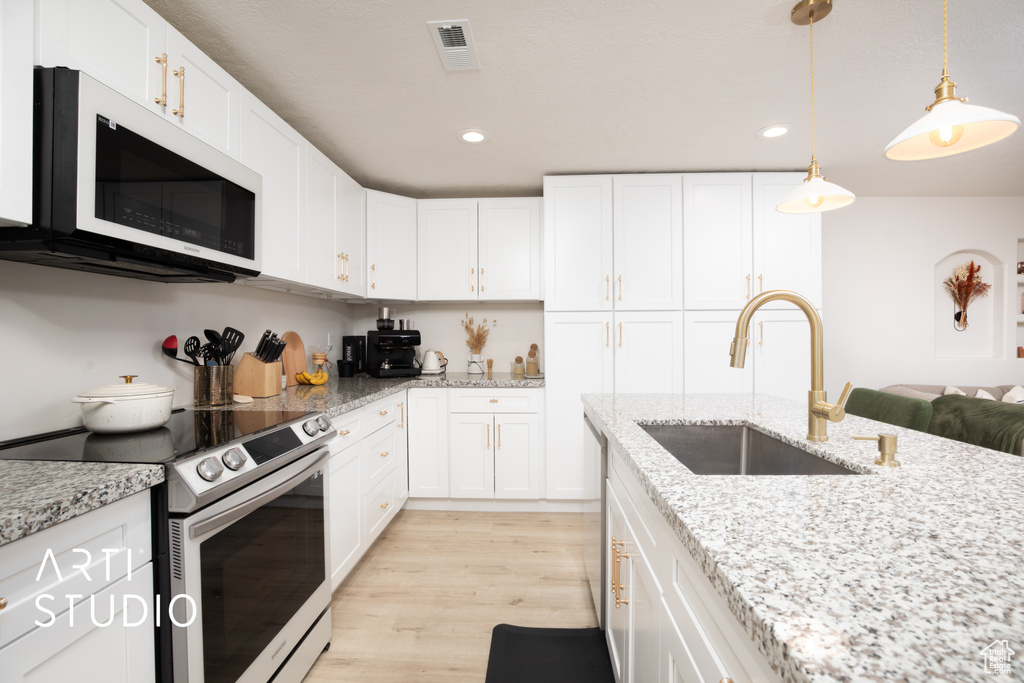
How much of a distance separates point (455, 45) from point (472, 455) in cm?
243

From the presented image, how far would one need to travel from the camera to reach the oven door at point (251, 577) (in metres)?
1.08

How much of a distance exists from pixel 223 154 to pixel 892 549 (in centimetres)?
215

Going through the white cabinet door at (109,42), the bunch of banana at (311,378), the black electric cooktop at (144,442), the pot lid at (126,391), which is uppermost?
the white cabinet door at (109,42)

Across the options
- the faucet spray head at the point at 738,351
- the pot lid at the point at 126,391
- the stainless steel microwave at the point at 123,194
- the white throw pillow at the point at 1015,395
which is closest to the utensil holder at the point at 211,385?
the stainless steel microwave at the point at 123,194

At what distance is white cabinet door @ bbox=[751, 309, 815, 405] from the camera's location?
3.01 meters

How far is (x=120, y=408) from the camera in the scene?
1322 millimetres

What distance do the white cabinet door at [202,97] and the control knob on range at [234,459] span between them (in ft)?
3.73

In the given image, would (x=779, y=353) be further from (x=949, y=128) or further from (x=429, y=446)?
(x=429, y=446)

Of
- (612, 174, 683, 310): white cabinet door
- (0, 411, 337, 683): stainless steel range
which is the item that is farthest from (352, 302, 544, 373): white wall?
(0, 411, 337, 683): stainless steel range

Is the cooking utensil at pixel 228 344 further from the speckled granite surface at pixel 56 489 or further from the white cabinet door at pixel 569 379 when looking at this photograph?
the white cabinet door at pixel 569 379

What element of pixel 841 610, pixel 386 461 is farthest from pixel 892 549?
pixel 386 461

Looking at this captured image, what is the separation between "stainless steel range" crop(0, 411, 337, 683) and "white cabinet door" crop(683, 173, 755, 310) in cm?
253

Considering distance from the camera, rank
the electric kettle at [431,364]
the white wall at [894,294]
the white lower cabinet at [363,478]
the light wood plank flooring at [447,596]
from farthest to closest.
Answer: the white wall at [894,294] < the electric kettle at [431,364] < the white lower cabinet at [363,478] < the light wood plank flooring at [447,596]

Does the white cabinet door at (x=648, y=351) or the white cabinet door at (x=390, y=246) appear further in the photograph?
the white cabinet door at (x=390, y=246)
